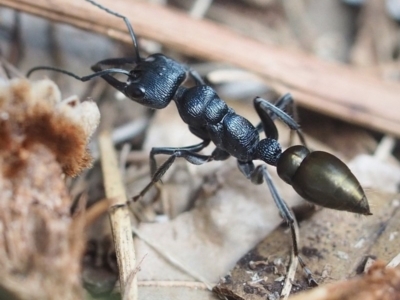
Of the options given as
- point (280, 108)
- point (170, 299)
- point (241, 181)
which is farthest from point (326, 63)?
point (170, 299)

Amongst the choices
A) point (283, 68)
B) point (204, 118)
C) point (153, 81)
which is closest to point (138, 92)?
point (153, 81)

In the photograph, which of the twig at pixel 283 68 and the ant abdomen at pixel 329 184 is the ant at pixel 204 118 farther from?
the twig at pixel 283 68

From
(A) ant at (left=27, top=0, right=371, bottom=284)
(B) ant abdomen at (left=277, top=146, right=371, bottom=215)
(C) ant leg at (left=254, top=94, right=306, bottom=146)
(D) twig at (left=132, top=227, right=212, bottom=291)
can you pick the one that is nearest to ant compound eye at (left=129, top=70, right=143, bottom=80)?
(A) ant at (left=27, top=0, right=371, bottom=284)

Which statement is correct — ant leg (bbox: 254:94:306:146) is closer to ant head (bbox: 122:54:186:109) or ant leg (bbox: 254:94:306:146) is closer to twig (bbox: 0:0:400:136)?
twig (bbox: 0:0:400:136)

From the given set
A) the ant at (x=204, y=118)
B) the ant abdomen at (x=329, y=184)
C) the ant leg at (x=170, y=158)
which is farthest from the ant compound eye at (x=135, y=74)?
the ant abdomen at (x=329, y=184)

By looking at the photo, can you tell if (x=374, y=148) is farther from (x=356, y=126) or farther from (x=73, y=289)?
(x=73, y=289)

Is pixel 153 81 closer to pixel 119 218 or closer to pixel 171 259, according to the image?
pixel 119 218

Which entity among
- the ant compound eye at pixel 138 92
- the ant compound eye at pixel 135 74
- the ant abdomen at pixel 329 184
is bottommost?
the ant compound eye at pixel 138 92
